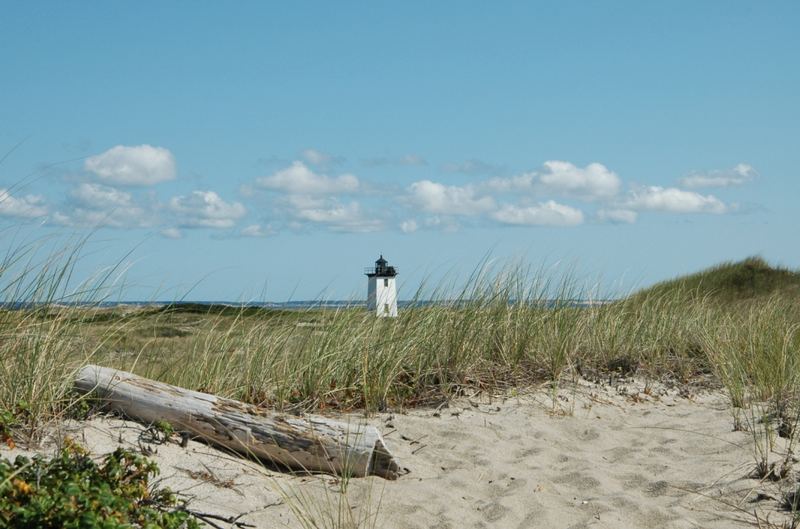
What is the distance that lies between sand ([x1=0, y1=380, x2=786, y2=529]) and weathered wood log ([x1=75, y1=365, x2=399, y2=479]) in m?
0.09

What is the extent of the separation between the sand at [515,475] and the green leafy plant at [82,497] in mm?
430

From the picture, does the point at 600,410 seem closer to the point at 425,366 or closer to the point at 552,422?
the point at 552,422

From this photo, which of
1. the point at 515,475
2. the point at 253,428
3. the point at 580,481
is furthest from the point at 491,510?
the point at 253,428

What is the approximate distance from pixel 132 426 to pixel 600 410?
3.68 meters

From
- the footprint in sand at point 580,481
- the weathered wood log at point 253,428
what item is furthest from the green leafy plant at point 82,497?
the footprint in sand at point 580,481

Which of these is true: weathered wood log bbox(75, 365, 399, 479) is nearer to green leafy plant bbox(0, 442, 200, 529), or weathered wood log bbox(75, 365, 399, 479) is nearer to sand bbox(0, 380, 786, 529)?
sand bbox(0, 380, 786, 529)

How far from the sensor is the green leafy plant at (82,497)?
2904mm

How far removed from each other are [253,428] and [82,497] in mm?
Result: 1747

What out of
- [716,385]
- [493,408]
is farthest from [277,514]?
[716,385]

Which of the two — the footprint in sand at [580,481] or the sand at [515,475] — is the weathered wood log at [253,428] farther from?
the footprint in sand at [580,481]

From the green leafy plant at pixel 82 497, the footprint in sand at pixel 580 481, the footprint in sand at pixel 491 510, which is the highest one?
the green leafy plant at pixel 82 497

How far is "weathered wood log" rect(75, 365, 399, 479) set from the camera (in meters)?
4.62

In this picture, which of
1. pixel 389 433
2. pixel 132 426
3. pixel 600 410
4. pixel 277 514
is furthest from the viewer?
pixel 600 410

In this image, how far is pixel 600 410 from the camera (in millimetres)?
6531
